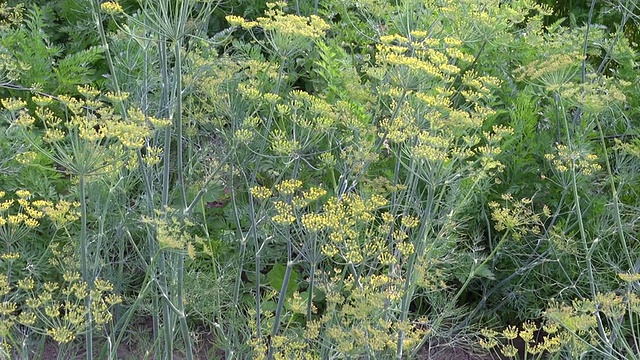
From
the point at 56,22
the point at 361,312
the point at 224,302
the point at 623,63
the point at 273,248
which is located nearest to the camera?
the point at 361,312

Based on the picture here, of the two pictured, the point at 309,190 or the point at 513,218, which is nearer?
the point at 513,218

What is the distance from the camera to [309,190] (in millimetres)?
4465

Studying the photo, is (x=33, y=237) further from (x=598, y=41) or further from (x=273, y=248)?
(x=598, y=41)

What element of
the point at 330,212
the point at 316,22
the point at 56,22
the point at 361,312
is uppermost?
the point at 316,22

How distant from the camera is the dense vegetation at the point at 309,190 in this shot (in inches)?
123

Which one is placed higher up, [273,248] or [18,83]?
[18,83]

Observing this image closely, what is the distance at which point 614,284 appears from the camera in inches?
189

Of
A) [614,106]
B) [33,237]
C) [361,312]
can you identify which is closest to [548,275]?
[614,106]

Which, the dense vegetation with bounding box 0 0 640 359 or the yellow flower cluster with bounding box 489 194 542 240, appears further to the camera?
the yellow flower cluster with bounding box 489 194 542 240

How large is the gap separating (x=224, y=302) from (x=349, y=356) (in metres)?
1.20

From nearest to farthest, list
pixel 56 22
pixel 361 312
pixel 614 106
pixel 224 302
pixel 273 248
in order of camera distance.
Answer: pixel 361 312
pixel 224 302
pixel 273 248
pixel 614 106
pixel 56 22

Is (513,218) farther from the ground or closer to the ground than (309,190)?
farther from the ground

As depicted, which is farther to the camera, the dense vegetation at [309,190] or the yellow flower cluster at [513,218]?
the yellow flower cluster at [513,218]

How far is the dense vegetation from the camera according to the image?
10.2 feet
